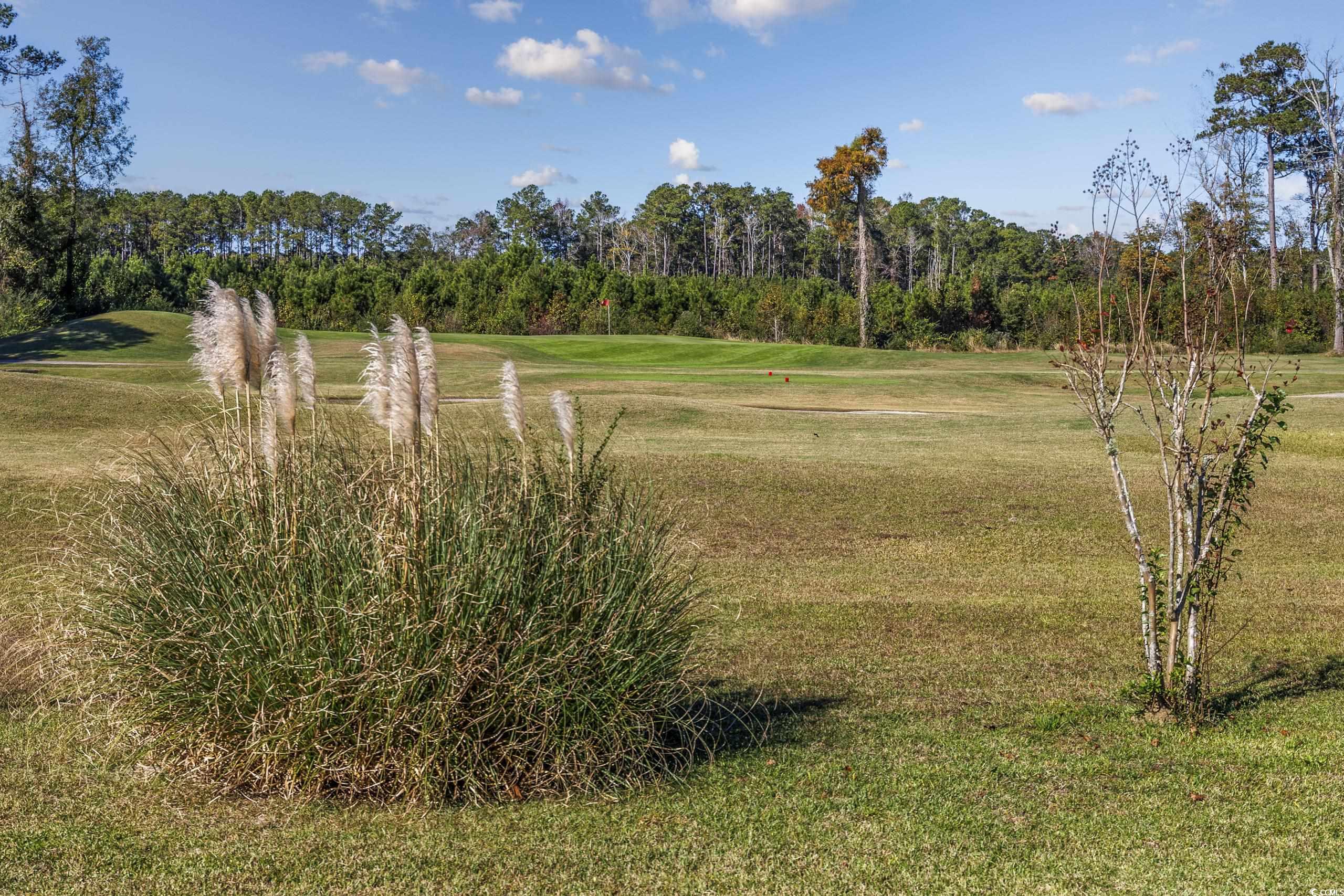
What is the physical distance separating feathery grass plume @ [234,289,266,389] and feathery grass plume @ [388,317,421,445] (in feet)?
2.64

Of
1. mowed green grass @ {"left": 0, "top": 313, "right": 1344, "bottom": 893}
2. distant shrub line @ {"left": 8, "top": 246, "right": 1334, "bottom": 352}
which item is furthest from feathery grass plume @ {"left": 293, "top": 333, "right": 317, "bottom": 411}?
distant shrub line @ {"left": 8, "top": 246, "right": 1334, "bottom": 352}

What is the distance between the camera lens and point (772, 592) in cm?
1064

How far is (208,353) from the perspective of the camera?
549 centimetres

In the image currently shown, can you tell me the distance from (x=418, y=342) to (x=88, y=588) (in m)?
2.42

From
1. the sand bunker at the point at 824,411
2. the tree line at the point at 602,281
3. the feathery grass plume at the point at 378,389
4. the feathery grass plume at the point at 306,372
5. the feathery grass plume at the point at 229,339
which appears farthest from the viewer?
the tree line at the point at 602,281

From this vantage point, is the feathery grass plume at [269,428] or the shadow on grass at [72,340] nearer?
the feathery grass plume at [269,428]

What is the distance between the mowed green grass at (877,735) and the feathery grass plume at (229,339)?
1737 millimetres

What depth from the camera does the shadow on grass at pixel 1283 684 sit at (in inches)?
284

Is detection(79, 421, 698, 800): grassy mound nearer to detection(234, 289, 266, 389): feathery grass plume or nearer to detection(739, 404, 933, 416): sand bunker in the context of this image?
detection(234, 289, 266, 389): feathery grass plume

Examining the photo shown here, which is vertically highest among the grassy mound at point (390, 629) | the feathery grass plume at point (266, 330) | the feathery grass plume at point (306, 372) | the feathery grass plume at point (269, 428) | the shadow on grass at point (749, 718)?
the feathery grass plume at point (266, 330)

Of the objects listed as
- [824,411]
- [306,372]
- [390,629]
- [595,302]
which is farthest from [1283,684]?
[595,302]

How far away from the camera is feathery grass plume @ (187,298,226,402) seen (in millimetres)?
5375

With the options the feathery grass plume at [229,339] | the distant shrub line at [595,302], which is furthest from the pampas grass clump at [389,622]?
the distant shrub line at [595,302]

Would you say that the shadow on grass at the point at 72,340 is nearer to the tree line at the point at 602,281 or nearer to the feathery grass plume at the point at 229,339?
the tree line at the point at 602,281
